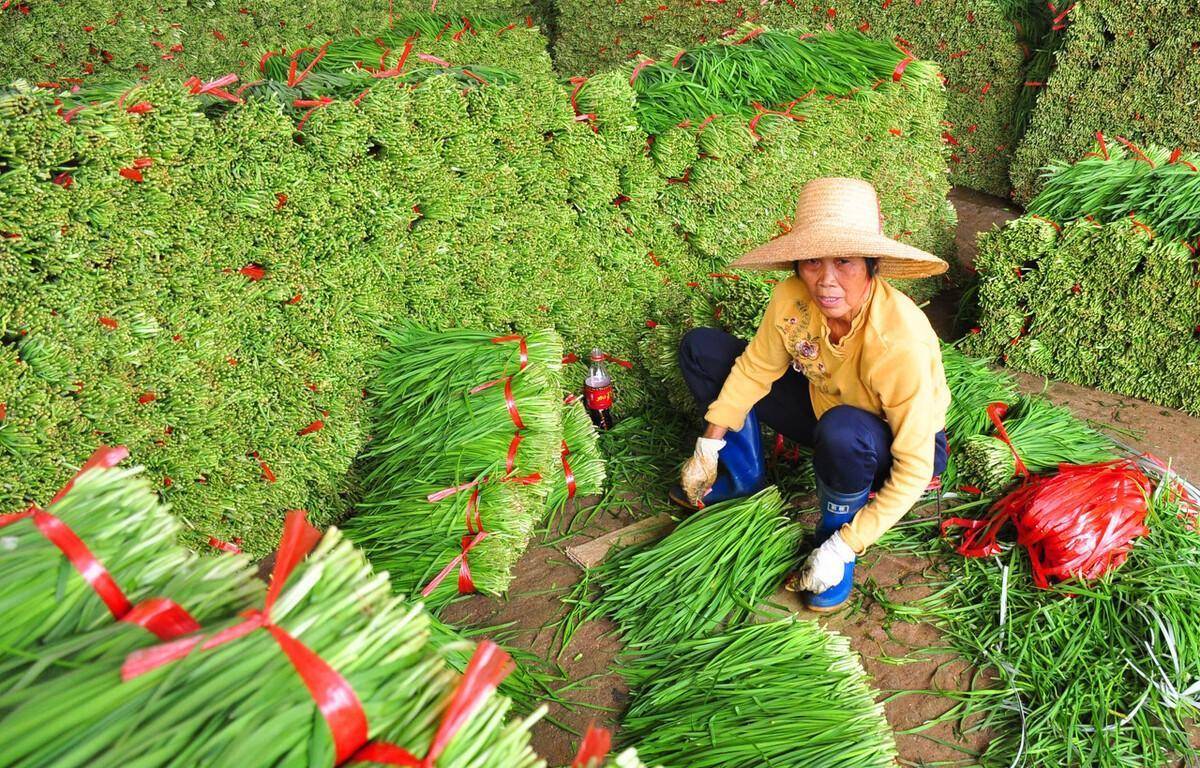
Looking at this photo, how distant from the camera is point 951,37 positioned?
5.41m

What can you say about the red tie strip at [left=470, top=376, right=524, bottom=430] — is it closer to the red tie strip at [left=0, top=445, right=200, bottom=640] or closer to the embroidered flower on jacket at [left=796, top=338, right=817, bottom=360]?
the embroidered flower on jacket at [left=796, top=338, right=817, bottom=360]

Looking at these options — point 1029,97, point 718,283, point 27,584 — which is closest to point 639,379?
point 718,283

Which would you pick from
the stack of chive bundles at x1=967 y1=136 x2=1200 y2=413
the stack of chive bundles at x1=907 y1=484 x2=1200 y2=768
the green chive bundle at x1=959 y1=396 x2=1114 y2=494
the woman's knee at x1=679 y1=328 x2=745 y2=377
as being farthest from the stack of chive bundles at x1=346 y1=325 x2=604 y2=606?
the stack of chive bundles at x1=967 y1=136 x2=1200 y2=413

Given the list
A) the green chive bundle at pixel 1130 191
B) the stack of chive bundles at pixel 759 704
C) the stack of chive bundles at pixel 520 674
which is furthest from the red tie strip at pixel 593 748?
the green chive bundle at pixel 1130 191

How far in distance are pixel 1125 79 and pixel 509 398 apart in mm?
4620

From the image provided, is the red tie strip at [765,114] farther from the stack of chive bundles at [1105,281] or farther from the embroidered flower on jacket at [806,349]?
the embroidered flower on jacket at [806,349]

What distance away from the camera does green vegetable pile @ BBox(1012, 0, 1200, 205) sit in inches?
182

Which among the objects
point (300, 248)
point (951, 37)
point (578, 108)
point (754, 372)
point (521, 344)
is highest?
point (951, 37)

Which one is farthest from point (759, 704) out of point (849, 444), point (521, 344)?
point (521, 344)

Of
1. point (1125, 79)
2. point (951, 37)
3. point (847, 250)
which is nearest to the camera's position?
point (847, 250)

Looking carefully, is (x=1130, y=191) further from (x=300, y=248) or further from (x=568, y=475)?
(x=300, y=248)

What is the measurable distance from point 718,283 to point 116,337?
7.36 feet

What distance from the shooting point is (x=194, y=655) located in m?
0.86

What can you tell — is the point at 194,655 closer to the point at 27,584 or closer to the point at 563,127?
the point at 27,584
